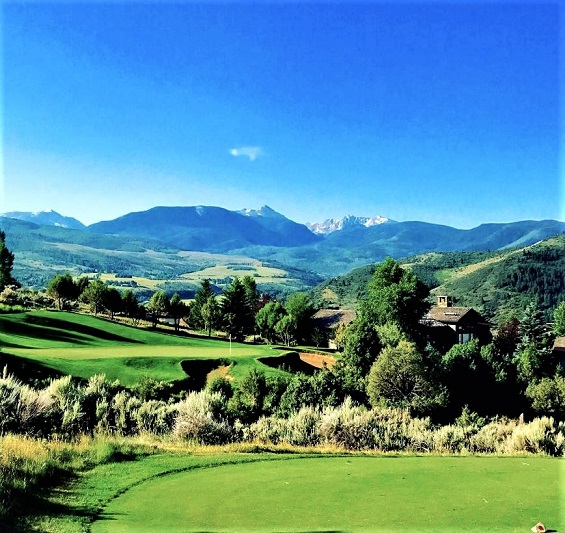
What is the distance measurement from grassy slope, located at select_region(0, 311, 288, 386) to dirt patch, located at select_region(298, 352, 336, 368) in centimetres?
536

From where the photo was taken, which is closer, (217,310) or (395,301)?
(395,301)

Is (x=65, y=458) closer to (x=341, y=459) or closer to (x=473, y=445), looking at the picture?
(x=341, y=459)

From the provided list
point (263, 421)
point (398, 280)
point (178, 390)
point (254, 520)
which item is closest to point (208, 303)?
point (398, 280)

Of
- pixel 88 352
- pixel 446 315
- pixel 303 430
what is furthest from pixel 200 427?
pixel 446 315

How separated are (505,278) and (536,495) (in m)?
135

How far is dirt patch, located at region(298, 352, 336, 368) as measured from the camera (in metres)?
46.1

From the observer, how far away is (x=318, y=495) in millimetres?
8148

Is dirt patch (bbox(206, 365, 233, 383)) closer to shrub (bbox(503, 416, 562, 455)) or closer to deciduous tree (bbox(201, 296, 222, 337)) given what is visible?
shrub (bbox(503, 416, 562, 455))

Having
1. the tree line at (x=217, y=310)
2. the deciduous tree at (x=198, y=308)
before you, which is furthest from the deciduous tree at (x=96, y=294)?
the deciduous tree at (x=198, y=308)

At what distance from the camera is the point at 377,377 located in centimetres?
2753

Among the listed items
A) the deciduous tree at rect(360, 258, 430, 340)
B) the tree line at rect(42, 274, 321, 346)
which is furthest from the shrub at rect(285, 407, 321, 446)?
the tree line at rect(42, 274, 321, 346)

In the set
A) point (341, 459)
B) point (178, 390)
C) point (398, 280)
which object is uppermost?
point (398, 280)

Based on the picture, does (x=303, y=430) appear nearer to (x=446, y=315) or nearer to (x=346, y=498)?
(x=346, y=498)

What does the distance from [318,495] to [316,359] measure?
132ft
